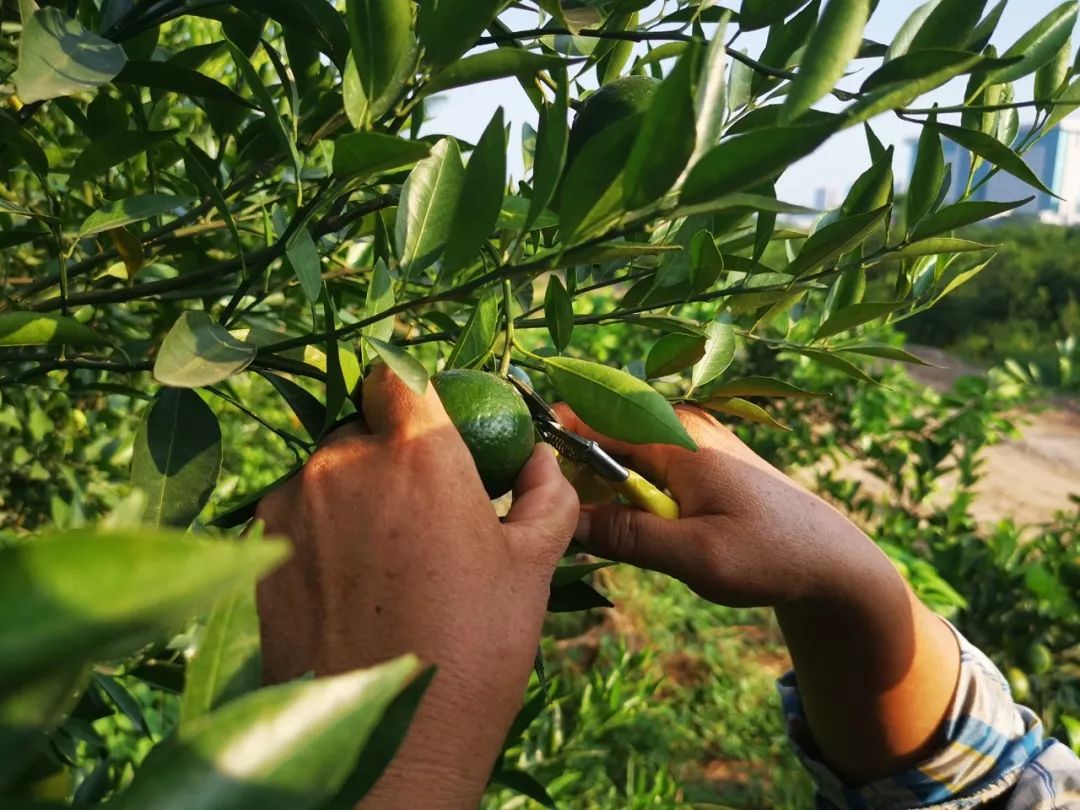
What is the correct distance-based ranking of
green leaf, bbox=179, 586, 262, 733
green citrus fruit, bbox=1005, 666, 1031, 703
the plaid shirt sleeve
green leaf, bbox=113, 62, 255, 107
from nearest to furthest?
green leaf, bbox=179, 586, 262, 733
green leaf, bbox=113, 62, 255, 107
the plaid shirt sleeve
green citrus fruit, bbox=1005, 666, 1031, 703

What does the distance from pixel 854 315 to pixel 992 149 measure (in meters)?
0.20

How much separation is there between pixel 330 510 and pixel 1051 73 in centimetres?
56

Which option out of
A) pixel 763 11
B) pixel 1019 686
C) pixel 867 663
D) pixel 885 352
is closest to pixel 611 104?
pixel 763 11

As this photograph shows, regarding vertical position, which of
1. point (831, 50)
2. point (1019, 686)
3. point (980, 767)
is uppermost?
point (831, 50)

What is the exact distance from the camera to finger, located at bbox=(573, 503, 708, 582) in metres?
0.83

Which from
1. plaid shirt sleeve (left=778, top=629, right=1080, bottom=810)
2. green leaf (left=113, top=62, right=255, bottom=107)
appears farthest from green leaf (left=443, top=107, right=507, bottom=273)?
plaid shirt sleeve (left=778, top=629, right=1080, bottom=810)

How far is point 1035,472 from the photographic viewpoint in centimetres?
772

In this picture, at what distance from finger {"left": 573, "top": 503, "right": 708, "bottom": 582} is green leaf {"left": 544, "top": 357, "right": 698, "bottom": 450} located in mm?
226

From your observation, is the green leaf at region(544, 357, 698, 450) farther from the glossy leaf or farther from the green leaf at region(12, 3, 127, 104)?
the green leaf at region(12, 3, 127, 104)

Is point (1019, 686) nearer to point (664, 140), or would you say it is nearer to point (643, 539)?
point (643, 539)

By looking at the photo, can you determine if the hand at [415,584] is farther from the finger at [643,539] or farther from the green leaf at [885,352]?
the green leaf at [885,352]

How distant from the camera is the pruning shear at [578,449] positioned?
75 cm

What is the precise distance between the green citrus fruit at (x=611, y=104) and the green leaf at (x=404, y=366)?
0.63 ft

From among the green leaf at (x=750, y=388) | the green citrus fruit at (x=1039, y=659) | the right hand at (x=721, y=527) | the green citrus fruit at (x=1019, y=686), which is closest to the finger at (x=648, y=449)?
the right hand at (x=721, y=527)
